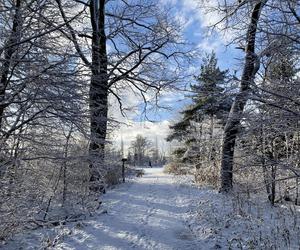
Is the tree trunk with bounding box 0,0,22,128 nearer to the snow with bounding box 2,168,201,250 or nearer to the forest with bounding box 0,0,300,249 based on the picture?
the forest with bounding box 0,0,300,249

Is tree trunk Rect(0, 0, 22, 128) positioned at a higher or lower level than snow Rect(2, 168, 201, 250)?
higher

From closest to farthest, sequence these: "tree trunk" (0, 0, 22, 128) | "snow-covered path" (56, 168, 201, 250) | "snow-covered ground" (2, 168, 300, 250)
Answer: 1. "tree trunk" (0, 0, 22, 128)
2. "snow-covered ground" (2, 168, 300, 250)
3. "snow-covered path" (56, 168, 201, 250)

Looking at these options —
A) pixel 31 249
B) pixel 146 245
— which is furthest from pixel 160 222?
pixel 31 249

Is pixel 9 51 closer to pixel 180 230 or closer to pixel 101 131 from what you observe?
pixel 101 131

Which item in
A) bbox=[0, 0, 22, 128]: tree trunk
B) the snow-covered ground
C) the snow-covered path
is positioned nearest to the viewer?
bbox=[0, 0, 22, 128]: tree trunk

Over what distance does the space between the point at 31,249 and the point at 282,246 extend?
4332 mm

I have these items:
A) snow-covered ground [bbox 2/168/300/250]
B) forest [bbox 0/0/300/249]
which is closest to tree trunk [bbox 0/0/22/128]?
forest [bbox 0/0/300/249]

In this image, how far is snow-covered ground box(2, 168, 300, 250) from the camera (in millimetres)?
6523

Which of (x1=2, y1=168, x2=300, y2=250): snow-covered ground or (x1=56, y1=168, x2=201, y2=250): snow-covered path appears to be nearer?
(x1=2, y1=168, x2=300, y2=250): snow-covered ground

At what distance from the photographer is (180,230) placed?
7902 mm

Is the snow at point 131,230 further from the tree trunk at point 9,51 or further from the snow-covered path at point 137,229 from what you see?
the tree trunk at point 9,51

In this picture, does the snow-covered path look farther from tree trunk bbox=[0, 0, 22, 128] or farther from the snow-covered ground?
tree trunk bbox=[0, 0, 22, 128]

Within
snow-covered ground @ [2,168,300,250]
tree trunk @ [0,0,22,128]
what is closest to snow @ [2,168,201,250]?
snow-covered ground @ [2,168,300,250]

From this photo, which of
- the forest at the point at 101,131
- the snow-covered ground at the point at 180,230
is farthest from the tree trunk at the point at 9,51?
the snow-covered ground at the point at 180,230
